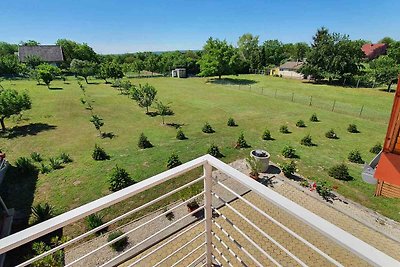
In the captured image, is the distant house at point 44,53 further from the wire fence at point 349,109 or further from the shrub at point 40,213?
the shrub at point 40,213

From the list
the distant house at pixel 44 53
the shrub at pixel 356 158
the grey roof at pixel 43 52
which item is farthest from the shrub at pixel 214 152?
the grey roof at pixel 43 52

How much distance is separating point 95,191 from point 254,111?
1496 cm

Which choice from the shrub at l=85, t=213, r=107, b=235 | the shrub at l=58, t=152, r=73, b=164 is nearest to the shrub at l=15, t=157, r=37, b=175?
the shrub at l=58, t=152, r=73, b=164

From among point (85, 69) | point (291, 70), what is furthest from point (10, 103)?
point (291, 70)

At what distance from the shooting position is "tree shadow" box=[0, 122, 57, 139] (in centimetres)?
1420

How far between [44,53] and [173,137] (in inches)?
1988

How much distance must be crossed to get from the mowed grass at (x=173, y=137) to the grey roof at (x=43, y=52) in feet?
97.5

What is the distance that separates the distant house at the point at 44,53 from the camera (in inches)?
1884

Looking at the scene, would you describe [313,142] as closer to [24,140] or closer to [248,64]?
[24,140]

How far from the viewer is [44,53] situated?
161ft

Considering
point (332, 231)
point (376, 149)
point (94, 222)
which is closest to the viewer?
point (332, 231)

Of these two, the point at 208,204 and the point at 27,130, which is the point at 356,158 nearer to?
the point at 208,204

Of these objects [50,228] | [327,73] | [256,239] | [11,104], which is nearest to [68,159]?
[11,104]

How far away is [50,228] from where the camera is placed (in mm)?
1386
